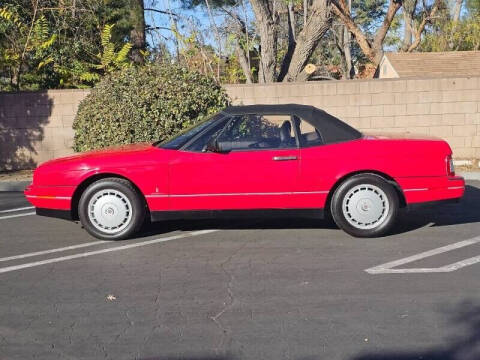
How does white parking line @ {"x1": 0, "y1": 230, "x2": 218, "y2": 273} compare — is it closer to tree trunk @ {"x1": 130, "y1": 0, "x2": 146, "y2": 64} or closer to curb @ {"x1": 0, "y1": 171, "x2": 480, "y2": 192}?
curb @ {"x1": 0, "y1": 171, "x2": 480, "y2": 192}

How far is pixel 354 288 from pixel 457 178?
245cm

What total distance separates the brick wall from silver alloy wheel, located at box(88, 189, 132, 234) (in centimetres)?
634

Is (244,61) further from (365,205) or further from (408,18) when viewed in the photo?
(408,18)

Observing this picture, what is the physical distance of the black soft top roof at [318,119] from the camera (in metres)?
6.41

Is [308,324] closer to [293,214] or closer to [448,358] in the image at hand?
[448,358]

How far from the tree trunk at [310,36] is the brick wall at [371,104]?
272cm

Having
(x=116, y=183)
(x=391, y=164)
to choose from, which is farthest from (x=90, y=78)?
(x=391, y=164)

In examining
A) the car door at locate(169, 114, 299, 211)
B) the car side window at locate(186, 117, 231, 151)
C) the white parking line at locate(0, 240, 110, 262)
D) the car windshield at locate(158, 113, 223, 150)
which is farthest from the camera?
the car windshield at locate(158, 113, 223, 150)

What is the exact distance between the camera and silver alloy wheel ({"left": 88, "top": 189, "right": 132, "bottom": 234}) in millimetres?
6371

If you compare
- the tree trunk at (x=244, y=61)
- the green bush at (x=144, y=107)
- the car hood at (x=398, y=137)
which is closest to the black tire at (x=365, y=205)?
the car hood at (x=398, y=137)

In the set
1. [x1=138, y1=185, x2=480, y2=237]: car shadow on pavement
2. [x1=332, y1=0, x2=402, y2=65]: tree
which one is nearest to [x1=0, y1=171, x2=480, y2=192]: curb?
[x1=138, y1=185, x2=480, y2=237]: car shadow on pavement

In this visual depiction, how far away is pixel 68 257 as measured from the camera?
5871 mm

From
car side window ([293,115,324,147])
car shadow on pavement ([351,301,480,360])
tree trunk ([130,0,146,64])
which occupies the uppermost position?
tree trunk ([130,0,146,64])

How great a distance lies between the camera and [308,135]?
21.0ft
